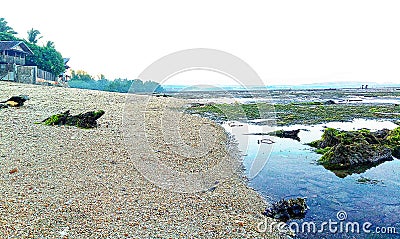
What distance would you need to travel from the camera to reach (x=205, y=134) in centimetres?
1722

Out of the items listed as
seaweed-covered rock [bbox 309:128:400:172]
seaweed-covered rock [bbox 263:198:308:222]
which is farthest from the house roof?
seaweed-covered rock [bbox 263:198:308:222]

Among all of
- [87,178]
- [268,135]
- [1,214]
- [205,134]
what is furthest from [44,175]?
[268,135]

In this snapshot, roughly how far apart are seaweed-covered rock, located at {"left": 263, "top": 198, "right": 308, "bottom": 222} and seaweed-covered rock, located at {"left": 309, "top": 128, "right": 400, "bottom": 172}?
4.58m

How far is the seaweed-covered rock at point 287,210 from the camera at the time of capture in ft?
23.8

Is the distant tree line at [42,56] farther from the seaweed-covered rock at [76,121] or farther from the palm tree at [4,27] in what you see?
the seaweed-covered rock at [76,121]

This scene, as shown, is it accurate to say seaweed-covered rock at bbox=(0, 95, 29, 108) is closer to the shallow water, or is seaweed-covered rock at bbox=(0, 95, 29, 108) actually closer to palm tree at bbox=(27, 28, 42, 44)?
the shallow water

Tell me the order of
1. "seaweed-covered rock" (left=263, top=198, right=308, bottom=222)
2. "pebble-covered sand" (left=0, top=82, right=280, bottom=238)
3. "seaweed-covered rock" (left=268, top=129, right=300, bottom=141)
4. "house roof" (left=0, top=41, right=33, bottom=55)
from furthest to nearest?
"house roof" (left=0, top=41, right=33, bottom=55) < "seaweed-covered rock" (left=268, top=129, right=300, bottom=141) < "seaweed-covered rock" (left=263, top=198, right=308, bottom=222) < "pebble-covered sand" (left=0, top=82, right=280, bottom=238)

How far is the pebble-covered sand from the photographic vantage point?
5.99 metres

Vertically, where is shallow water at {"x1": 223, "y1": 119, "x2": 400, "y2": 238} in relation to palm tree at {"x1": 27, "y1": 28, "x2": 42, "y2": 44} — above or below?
below

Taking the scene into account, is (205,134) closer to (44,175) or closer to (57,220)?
(44,175)

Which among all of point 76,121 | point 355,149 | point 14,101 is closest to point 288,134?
point 355,149

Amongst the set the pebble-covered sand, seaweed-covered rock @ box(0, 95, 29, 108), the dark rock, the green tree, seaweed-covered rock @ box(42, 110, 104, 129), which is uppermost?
the green tree

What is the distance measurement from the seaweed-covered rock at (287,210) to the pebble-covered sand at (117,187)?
27 centimetres

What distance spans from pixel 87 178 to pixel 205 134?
30.7ft
